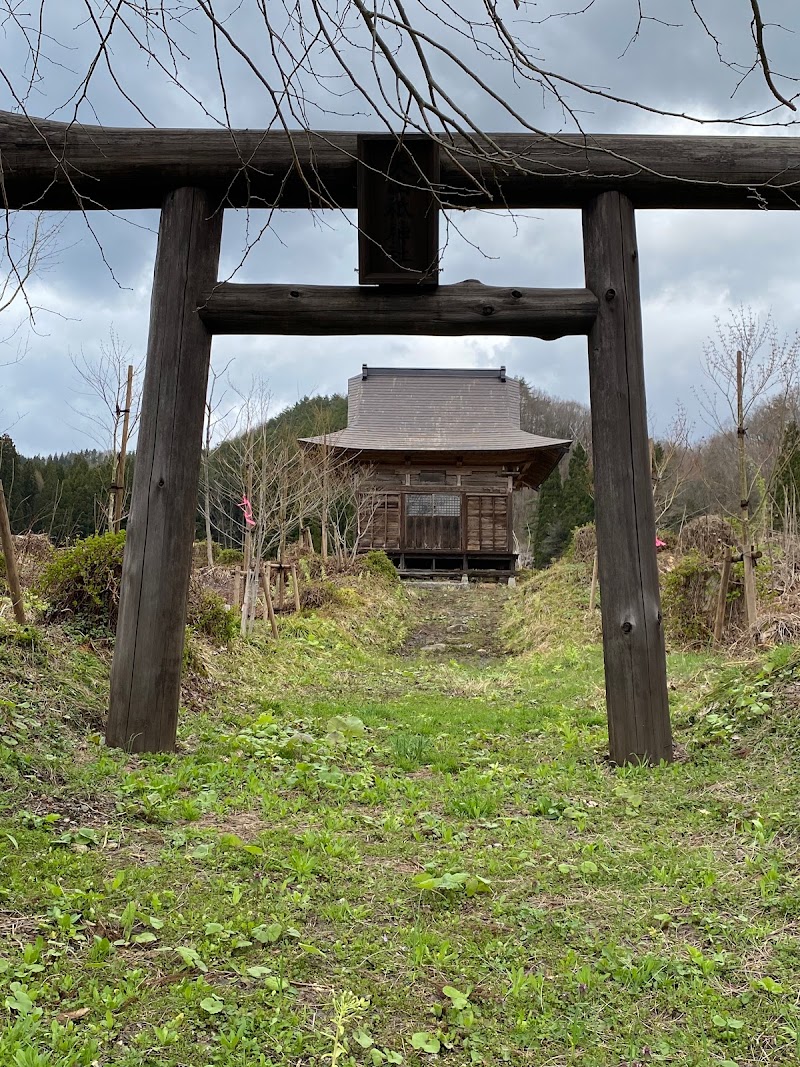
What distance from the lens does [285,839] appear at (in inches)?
137

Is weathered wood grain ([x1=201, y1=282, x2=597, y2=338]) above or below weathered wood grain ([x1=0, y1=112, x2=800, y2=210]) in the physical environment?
below

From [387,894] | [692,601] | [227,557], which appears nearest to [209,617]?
[387,894]

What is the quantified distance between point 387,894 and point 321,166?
417 centimetres

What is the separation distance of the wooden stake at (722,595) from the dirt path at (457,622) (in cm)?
394

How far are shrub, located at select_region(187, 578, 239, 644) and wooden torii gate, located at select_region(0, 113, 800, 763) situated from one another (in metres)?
3.45

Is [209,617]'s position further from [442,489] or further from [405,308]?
[442,489]

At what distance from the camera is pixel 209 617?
335 inches

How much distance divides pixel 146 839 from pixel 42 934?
2.98 feet

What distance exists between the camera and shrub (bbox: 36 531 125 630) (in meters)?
6.60

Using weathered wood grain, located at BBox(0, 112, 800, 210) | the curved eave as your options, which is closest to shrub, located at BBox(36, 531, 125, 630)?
weathered wood grain, located at BBox(0, 112, 800, 210)

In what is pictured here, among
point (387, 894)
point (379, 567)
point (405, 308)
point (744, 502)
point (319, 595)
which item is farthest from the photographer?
point (379, 567)

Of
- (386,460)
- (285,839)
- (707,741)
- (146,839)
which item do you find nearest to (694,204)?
(707,741)

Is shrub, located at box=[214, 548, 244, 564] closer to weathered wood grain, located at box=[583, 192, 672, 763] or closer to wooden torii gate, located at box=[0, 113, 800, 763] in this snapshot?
wooden torii gate, located at box=[0, 113, 800, 763]

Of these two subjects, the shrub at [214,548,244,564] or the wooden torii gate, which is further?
the shrub at [214,548,244,564]
